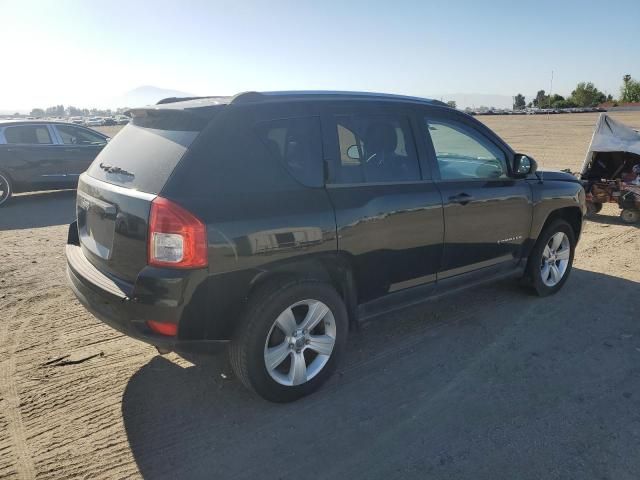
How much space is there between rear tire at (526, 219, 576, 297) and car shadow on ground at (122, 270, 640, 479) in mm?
621

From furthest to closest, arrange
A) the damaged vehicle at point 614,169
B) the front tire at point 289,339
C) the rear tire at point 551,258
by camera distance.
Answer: the damaged vehicle at point 614,169
the rear tire at point 551,258
the front tire at point 289,339

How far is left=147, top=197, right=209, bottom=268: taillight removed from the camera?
263 cm

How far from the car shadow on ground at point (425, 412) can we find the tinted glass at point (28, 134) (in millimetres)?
8398

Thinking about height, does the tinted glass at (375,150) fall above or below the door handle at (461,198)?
above

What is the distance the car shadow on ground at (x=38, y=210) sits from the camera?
27.1 ft

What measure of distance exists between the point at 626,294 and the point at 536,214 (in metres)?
1.37

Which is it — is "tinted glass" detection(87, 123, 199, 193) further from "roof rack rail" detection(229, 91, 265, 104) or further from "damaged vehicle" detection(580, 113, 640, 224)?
"damaged vehicle" detection(580, 113, 640, 224)

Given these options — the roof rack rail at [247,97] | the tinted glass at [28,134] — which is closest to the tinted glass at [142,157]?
the roof rack rail at [247,97]

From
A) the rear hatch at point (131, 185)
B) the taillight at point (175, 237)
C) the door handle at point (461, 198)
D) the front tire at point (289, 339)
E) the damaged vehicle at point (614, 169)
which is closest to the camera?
the taillight at point (175, 237)

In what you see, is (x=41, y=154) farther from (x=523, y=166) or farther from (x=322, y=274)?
(x=523, y=166)

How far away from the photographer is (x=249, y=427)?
2.94 metres

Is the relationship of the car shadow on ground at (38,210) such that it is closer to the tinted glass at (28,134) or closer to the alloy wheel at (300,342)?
the tinted glass at (28,134)

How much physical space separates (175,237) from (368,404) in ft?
5.30

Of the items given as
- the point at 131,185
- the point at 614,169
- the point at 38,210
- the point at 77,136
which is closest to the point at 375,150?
the point at 131,185
